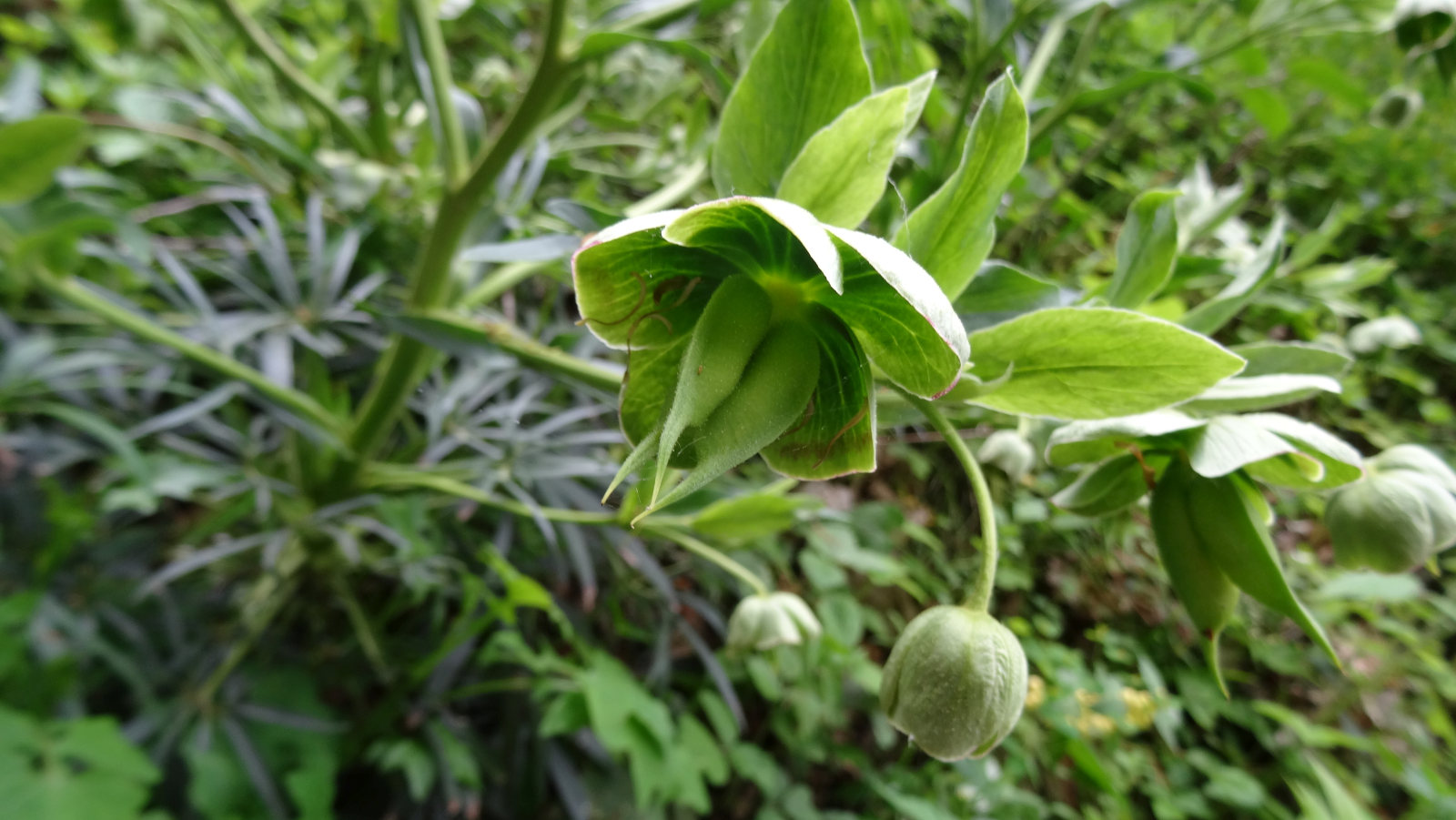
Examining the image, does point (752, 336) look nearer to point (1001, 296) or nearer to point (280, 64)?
point (1001, 296)

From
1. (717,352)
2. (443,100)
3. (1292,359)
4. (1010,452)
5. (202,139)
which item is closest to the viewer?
(717,352)

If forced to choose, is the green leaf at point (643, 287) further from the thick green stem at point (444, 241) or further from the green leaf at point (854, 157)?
the thick green stem at point (444, 241)

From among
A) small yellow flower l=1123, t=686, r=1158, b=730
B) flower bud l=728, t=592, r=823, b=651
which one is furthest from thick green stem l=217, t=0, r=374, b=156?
small yellow flower l=1123, t=686, r=1158, b=730

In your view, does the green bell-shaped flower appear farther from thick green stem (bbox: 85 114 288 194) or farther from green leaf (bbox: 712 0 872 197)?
thick green stem (bbox: 85 114 288 194)

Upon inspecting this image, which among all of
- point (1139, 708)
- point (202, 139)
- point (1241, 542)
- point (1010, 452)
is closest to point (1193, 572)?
point (1241, 542)

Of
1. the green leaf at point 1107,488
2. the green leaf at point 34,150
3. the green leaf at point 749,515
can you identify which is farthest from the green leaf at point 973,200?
the green leaf at point 34,150

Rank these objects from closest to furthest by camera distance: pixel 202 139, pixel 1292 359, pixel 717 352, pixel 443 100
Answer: pixel 717 352, pixel 1292 359, pixel 443 100, pixel 202 139

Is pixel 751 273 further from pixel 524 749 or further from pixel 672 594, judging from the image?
pixel 524 749
